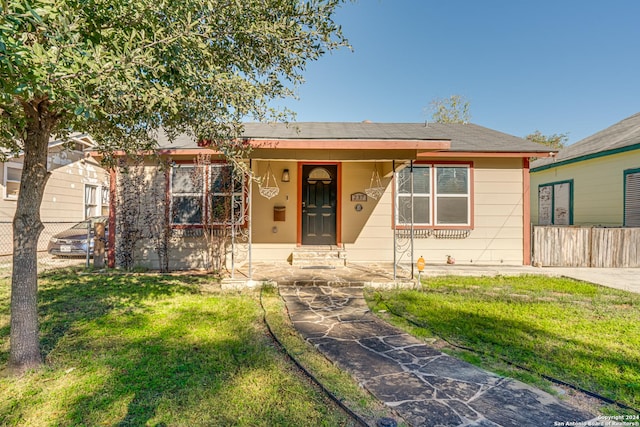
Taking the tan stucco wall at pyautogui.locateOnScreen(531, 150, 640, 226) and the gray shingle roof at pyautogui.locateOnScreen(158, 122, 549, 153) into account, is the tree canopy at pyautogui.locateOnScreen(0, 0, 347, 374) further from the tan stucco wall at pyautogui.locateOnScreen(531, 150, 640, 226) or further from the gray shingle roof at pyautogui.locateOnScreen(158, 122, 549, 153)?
the tan stucco wall at pyautogui.locateOnScreen(531, 150, 640, 226)

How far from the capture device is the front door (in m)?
7.79

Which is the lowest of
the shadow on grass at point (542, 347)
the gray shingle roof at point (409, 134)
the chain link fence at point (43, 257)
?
the shadow on grass at point (542, 347)

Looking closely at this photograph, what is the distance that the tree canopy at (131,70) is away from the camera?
6.22 ft

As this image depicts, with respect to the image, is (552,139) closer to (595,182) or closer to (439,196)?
(595,182)

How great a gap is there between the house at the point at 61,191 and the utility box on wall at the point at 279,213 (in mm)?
5869

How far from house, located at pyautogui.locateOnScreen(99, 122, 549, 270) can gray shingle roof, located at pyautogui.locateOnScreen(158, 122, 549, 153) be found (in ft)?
0.26

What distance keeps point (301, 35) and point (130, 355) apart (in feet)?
12.5

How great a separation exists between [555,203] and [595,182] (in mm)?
1840

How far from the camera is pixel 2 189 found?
30.6 feet

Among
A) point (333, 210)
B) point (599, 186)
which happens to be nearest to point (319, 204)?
point (333, 210)

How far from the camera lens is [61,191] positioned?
11.0 meters

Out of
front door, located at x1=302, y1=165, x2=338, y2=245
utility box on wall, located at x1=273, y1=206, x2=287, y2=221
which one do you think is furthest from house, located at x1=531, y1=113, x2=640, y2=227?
utility box on wall, located at x1=273, y1=206, x2=287, y2=221

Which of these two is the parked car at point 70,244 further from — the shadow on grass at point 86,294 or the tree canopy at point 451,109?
the tree canopy at point 451,109

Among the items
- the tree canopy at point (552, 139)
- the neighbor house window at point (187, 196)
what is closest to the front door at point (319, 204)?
the neighbor house window at point (187, 196)
